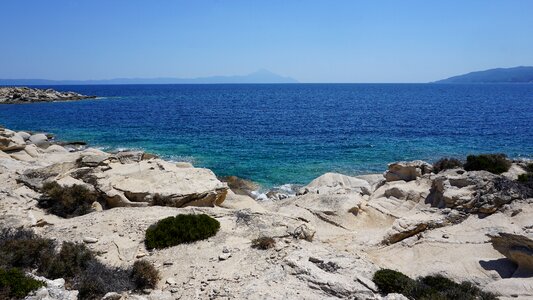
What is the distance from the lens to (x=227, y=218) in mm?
17125

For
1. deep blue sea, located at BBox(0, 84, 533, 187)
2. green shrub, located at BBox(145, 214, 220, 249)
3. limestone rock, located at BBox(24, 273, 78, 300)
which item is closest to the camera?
limestone rock, located at BBox(24, 273, 78, 300)

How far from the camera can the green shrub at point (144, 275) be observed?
12141 millimetres

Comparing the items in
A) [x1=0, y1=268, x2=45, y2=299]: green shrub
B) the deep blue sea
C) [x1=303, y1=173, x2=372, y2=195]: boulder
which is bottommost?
the deep blue sea

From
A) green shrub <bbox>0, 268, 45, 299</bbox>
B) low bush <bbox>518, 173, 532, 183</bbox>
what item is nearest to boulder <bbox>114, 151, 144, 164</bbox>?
green shrub <bbox>0, 268, 45, 299</bbox>

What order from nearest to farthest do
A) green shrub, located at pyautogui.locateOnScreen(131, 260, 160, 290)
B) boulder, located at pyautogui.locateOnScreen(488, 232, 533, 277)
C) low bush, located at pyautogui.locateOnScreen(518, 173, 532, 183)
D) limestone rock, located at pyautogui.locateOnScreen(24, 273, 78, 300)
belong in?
limestone rock, located at pyautogui.locateOnScreen(24, 273, 78, 300) → green shrub, located at pyautogui.locateOnScreen(131, 260, 160, 290) → boulder, located at pyautogui.locateOnScreen(488, 232, 533, 277) → low bush, located at pyautogui.locateOnScreen(518, 173, 532, 183)

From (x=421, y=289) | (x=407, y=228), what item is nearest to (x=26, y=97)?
(x=407, y=228)

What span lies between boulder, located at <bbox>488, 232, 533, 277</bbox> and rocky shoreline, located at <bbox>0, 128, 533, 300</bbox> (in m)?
0.04

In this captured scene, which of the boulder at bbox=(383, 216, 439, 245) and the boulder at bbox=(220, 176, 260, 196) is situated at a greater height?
the boulder at bbox=(383, 216, 439, 245)

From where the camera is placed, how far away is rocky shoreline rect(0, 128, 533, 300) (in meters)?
12.1

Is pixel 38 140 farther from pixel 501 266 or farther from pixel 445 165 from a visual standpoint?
pixel 501 266

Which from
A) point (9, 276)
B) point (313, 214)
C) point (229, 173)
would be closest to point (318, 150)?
point (229, 173)

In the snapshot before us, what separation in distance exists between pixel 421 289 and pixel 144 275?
8.39m

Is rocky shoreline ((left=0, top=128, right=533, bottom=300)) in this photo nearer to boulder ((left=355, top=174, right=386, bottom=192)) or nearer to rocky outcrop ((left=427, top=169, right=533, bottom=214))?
rocky outcrop ((left=427, top=169, right=533, bottom=214))

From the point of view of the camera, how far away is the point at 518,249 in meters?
13.6
